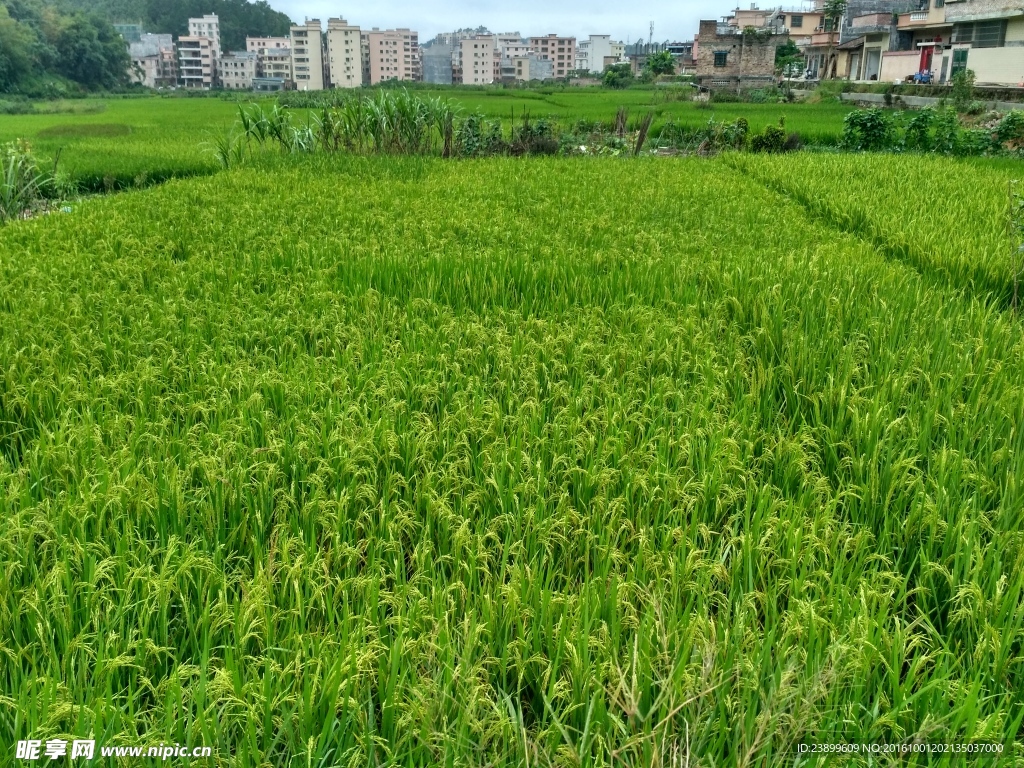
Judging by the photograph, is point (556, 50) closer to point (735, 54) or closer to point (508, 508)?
point (735, 54)

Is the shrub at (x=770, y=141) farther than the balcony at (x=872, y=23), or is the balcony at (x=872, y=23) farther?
the balcony at (x=872, y=23)

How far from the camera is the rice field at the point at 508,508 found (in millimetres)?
1538

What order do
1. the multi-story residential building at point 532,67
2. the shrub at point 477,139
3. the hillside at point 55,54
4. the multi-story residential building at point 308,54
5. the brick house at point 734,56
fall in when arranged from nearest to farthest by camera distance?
the shrub at point 477,139 < the hillside at point 55,54 < the brick house at point 734,56 < the multi-story residential building at point 308,54 < the multi-story residential building at point 532,67

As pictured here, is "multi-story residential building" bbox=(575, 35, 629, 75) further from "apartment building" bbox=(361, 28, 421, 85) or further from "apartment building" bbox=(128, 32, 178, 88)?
"apartment building" bbox=(128, 32, 178, 88)

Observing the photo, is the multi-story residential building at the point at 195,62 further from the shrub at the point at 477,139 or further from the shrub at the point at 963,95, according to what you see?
the shrub at the point at 477,139

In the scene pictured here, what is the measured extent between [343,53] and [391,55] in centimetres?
1162

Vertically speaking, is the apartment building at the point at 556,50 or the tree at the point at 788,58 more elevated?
the apartment building at the point at 556,50

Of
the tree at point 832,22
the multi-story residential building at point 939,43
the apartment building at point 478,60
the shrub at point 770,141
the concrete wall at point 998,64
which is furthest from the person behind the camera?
the apartment building at point 478,60

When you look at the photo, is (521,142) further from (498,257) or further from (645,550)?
(645,550)

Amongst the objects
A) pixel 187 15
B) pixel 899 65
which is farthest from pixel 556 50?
pixel 899 65

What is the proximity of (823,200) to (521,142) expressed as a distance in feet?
22.7

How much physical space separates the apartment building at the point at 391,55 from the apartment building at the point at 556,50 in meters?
21.7

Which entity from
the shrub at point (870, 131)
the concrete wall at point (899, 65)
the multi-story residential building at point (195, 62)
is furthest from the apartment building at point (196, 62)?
the shrub at point (870, 131)

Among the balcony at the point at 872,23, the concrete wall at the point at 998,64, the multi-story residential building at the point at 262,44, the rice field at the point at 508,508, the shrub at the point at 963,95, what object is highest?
the multi-story residential building at the point at 262,44
